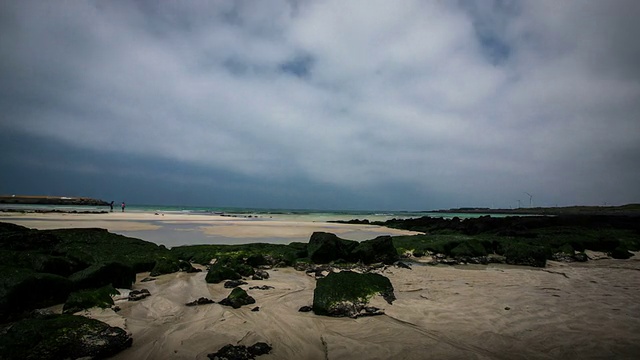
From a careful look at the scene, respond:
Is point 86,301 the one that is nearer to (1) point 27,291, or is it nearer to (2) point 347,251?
(1) point 27,291

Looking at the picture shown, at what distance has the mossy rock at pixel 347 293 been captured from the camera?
19.8 feet

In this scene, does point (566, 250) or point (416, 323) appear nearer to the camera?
point (416, 323)

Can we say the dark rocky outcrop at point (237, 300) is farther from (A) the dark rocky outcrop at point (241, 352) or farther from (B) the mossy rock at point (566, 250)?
(B) the mossy rock at point (566, 250)

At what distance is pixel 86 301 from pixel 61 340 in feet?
6.99

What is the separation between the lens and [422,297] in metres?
7.31

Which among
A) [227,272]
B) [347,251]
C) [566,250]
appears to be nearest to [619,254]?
[566,250]

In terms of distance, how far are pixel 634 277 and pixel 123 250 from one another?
1799 centimetres

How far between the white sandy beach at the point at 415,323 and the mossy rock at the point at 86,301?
313 millimetres

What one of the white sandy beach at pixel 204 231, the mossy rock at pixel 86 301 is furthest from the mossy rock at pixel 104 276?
the white sandy beach at pixel 204 231

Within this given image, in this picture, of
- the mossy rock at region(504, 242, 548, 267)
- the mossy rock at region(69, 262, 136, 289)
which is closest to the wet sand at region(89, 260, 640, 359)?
the mossy rock at region(69, 262, 136, 289)

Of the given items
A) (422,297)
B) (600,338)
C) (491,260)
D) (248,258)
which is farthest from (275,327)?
(491,260)

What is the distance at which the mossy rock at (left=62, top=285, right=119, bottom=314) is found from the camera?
5.77 metres

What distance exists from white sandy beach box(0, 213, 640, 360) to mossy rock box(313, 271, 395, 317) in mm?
243

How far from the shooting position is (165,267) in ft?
32.5
